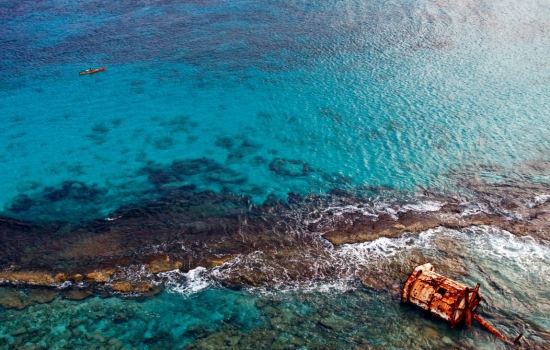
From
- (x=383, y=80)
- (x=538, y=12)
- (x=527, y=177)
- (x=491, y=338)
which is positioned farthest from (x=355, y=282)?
(x=538, y=12)

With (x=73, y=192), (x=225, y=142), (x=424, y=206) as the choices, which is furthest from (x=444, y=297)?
(x=73, y=192)

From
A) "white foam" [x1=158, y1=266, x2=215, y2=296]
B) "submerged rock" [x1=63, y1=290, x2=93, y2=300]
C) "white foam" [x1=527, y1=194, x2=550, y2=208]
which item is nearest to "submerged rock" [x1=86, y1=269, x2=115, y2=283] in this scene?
"submerged rock" [x1=63, y1=290, x2=93, y2=300]

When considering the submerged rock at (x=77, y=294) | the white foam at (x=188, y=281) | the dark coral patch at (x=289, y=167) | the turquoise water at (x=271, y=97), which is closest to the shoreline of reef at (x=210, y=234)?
the submerged rock at (x=77, y=294)

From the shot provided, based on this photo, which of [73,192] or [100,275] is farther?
[73,192]

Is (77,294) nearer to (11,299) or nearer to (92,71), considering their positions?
(11,299)

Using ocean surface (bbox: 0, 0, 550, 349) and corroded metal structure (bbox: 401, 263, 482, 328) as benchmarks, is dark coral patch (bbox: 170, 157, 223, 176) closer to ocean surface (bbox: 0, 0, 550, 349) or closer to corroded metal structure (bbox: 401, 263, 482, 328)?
ocean surface (bbox: 0, 0, 550, 349)

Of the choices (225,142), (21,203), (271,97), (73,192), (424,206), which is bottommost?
(21,203)

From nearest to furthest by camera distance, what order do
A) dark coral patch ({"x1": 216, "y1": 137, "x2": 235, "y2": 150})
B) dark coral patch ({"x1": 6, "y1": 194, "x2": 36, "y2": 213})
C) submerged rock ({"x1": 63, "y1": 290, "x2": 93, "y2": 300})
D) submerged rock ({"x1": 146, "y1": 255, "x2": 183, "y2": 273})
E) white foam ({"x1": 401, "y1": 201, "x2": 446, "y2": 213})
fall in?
submerged rock ({"x1": 63, "y1": 290, "x2": 93, "y2": 300}) → submerged rock ({"x1": 146, "y1": 255, "x2": 183, "y2": 273}) → white foam ({"x1": 401, "y1": 201, "x2": 446, "y2": 213}) → dark coral patch ({"x1": 6, "y1": 194, "x2": 36, "y2": 213}) → dark coral patch ({"x1": 216, "y1": 137, "x2": 235, "y2": 150})
